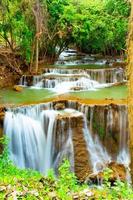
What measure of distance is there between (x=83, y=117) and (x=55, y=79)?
552cm

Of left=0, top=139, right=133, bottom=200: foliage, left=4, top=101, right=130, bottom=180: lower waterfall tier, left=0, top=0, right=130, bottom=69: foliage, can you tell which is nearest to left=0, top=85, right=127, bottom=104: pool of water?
left=4, top=101, right=130, bottom=180: lower waterfall tier

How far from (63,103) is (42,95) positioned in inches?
108

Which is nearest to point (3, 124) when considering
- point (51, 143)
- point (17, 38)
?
point (51, 143)

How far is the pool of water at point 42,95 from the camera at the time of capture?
52.9 ft

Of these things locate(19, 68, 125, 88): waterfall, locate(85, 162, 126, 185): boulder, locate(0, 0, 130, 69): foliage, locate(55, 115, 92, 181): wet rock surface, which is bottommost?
locate(85, 162, 126, 185): boulder

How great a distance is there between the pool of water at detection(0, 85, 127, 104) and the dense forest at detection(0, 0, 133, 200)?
38mm

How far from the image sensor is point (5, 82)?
18953mm

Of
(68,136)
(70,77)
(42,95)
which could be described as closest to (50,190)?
(68,136)

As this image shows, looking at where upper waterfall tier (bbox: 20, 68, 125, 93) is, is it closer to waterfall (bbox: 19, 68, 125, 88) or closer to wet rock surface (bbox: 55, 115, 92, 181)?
waterfall (bbox: 19, 68, 125, 88)

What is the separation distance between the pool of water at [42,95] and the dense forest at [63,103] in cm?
4

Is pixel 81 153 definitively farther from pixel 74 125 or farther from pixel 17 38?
pixel 17 38

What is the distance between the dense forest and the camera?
7.06 metres

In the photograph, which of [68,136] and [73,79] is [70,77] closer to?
[73,79]

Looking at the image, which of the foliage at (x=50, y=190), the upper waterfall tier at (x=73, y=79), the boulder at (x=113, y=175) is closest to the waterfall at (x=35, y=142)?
the boulder at (x=113, y=175)
